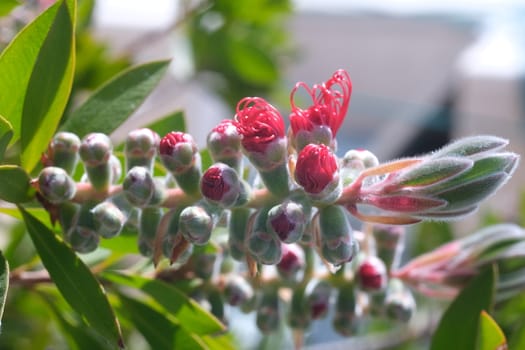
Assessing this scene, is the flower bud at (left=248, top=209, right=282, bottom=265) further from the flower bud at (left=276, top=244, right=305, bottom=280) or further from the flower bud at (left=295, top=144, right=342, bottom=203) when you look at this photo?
the flower bud at (left=276, top=244, right=305, bottom=280)

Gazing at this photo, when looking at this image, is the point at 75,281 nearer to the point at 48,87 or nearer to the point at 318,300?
the point at 48,87

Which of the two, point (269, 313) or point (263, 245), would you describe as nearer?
point (263, 245)

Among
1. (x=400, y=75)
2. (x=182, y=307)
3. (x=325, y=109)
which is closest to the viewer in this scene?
(x=325, y=109)

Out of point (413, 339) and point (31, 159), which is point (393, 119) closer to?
point (413, 339)

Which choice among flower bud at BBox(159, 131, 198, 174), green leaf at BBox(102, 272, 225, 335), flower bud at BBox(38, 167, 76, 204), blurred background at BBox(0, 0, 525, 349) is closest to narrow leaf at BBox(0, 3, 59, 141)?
flower bud at BBox(38, 167, 76, 204)

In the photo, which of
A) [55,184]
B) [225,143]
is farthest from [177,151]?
[55,184]

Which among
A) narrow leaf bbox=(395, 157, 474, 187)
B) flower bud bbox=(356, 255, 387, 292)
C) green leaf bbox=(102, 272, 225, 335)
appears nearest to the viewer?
narrow leaf bbox=(395, 157, 474, 187)

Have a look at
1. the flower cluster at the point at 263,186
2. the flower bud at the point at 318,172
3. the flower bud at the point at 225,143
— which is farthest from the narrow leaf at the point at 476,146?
the flower bud at the point at 225,143
